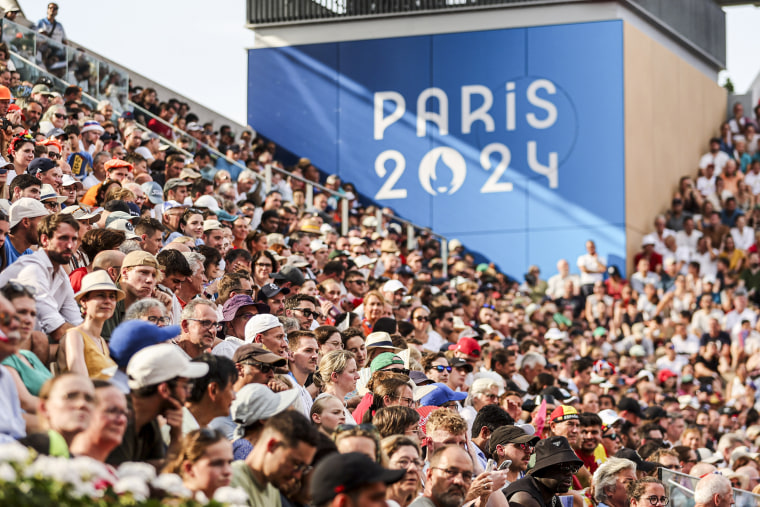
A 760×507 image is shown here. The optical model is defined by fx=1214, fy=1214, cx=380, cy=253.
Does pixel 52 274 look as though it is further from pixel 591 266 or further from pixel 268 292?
pixel 591 266

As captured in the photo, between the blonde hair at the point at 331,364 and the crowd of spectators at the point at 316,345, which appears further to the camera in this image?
the blonde hair at the point at 331,364

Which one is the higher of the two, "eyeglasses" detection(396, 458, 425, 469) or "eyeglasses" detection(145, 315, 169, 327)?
"eyeglasses" detection(145, 315, 169, 327)

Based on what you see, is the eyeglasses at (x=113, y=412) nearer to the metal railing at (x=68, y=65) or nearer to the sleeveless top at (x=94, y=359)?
the sleeveless top at (x=94, y=359)

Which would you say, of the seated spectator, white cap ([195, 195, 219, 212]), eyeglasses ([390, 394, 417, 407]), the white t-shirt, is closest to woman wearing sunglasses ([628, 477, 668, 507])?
eyeglasses ([390, 394, 417, 407])

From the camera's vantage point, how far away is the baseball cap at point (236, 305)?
28.2ft

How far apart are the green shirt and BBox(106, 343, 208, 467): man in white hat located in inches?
13.2

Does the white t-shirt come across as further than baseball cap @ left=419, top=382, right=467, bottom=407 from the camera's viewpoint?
Yes

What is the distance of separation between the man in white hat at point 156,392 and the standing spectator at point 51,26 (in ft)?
41.9

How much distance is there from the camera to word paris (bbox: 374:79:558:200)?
24.5m

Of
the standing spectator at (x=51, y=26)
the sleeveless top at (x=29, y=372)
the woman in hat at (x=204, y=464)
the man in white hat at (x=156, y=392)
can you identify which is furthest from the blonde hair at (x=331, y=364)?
the standing spectator at (x=51, y=26)

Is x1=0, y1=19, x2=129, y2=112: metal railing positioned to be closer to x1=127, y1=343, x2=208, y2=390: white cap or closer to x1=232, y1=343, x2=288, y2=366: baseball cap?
x1=232, y1=343, x2=288, y2=366: baseball cap

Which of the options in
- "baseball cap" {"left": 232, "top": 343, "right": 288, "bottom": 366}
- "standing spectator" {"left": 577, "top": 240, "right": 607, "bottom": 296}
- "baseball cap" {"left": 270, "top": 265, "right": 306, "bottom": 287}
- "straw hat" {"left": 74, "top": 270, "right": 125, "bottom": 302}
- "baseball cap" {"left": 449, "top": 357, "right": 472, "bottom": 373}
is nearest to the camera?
"baseball cap" {"left": 232, "top": 343, "right": 288, "bottom": 366}

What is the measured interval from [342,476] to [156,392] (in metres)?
1.09

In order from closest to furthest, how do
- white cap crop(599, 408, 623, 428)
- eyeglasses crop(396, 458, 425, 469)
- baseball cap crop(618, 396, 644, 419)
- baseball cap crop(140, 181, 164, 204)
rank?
eyeglasses crop(396, 458, 425, 469), baseball cap crop(140, 181, 164, 204), white cap crop(599, 408, 623, 428), baseball cap crop(618, 396, 644, 419)
